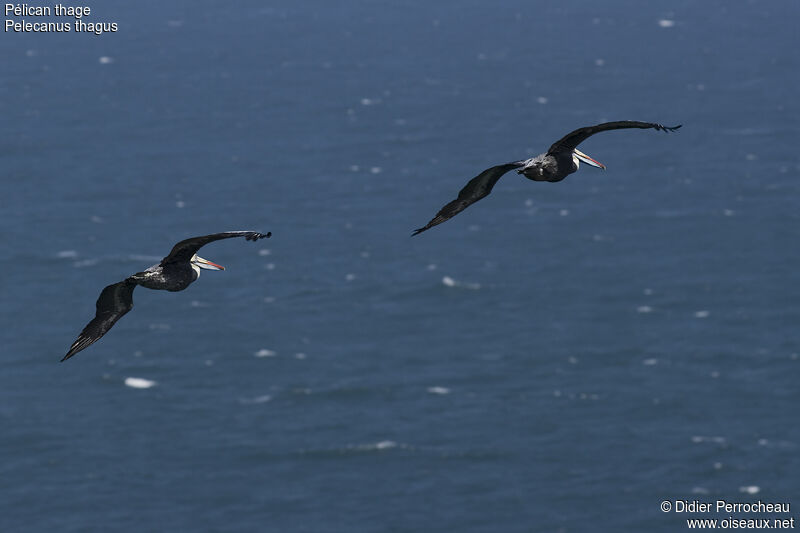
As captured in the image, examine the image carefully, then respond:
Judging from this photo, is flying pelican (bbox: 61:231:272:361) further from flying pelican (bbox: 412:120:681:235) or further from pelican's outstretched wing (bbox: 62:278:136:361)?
flying pelican (bbox: 412:120:681:235)

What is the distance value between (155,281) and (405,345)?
13562cm

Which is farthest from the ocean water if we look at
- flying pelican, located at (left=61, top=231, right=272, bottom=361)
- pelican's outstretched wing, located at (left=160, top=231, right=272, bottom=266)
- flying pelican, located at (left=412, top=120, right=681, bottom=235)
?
pelican's outstretched wing, located at (left=160, top=231, right=272, bottom=266)

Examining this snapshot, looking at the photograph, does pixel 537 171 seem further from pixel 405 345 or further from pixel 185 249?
pixel 405 345

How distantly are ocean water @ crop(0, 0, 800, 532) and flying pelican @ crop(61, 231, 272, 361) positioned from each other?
107m

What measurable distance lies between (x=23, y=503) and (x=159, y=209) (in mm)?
59063

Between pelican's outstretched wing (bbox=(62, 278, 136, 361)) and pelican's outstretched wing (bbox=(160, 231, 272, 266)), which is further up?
pelican's outstretched wing (bbox=(160, 231, 272, 266))

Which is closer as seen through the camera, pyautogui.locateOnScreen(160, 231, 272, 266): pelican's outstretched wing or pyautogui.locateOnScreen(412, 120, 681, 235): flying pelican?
pyautogui.locateOnScreen(160, 231, 272, 266): pelican's outstretched wing

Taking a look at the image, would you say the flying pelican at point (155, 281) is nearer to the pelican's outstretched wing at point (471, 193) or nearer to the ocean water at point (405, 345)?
the pelican's outstretched wing at point (471, 193)

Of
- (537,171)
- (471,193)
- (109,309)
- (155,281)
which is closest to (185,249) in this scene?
(155,281)

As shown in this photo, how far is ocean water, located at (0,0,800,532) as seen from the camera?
457 feet

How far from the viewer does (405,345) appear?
16125 cm

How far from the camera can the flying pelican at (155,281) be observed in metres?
25.7

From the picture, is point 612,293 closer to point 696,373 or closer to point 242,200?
point 696,373

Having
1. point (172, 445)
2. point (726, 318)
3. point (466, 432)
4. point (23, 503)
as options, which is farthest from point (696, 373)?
point (23, 503)
